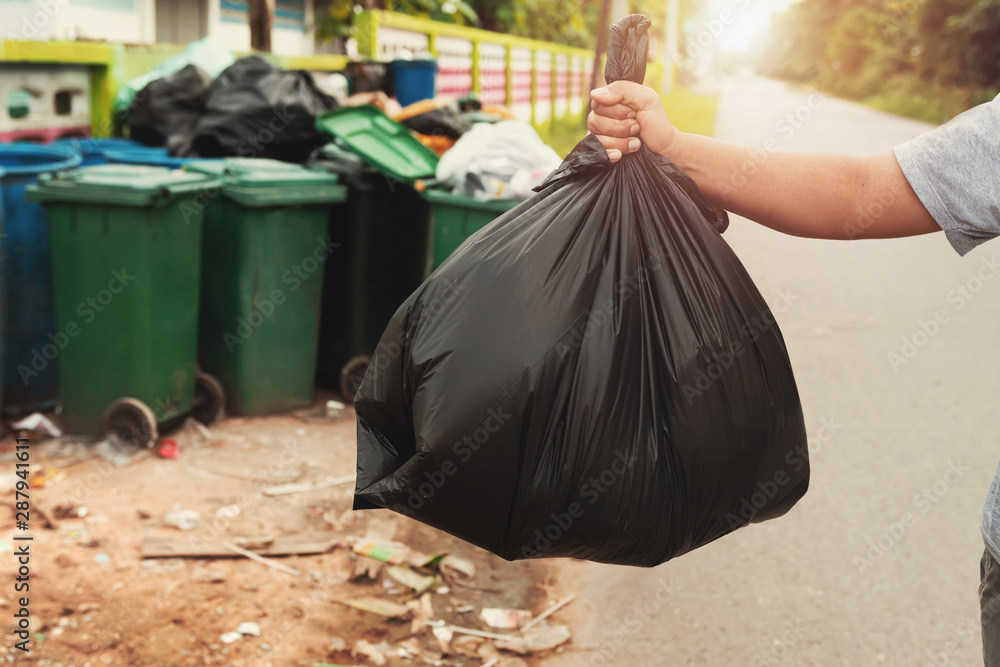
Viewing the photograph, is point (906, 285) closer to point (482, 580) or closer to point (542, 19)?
point (482, 580)

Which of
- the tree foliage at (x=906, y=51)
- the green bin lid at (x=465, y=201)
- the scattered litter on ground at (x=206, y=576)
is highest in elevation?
the tree foliage at (x=906, y=51)

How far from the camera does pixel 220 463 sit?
13.5 feet

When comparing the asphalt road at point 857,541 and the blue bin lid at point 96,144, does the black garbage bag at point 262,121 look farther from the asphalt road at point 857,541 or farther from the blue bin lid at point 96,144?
the asphalt road at point 857,541

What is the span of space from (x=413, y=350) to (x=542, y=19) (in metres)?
19.8

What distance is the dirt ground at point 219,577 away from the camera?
2.77 metres

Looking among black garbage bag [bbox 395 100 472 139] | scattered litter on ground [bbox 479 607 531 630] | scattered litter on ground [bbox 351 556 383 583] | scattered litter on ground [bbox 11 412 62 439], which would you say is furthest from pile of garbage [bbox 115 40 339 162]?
scattered litter on ground [bbox 479 607 531 630]

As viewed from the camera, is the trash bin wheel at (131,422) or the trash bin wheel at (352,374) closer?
the trash bin wheel at (131,422)

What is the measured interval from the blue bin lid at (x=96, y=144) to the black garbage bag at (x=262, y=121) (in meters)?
0.52

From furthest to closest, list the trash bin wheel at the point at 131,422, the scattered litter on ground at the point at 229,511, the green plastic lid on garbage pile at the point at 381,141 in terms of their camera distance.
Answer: the green plastic lid on garbage pile at the point at 381,141, the trash bin wheel at the point at 131,422, the scattered litter on ground at the point at 229,511

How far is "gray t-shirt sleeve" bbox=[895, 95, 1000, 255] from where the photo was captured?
1443 mm

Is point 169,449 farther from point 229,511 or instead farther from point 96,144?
point 96,144

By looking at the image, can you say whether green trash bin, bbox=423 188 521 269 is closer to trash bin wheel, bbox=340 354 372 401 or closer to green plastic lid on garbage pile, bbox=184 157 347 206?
green plastic lid on garbage pile, bbox=184 157 347 206

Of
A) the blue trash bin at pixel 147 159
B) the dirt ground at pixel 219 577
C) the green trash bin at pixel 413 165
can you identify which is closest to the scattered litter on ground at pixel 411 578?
the dirt ground at pixel 219 577

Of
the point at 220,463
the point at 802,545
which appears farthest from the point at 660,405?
the point at 220,463
